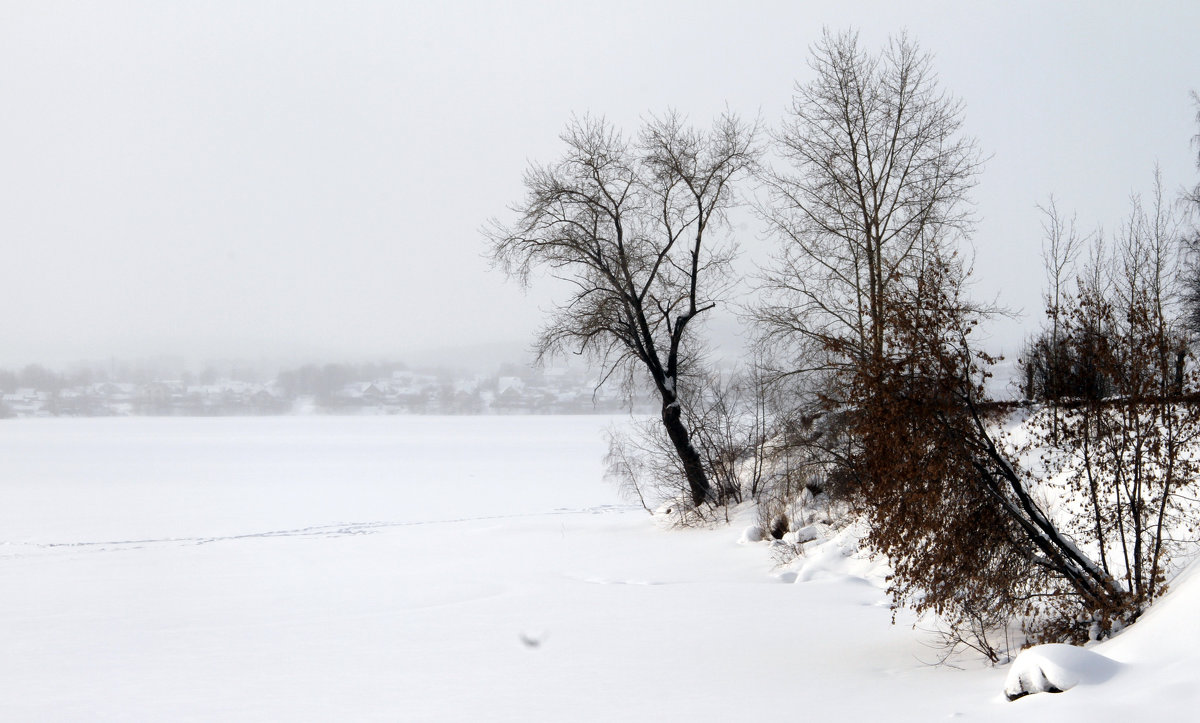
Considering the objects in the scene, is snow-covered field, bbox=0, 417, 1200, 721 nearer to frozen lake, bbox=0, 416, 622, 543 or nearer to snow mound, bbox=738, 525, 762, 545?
snow mound, bbox=738, 525, 762, 545

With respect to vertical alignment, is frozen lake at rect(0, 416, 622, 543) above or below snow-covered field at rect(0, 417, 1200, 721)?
below

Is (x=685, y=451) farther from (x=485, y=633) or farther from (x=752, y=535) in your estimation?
(x=485, y=633)

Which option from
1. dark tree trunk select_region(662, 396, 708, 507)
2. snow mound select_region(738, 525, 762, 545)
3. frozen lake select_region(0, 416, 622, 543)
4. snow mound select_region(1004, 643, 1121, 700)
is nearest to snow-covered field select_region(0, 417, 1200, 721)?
snow mound select_region(1004, 643, 1121, 700)

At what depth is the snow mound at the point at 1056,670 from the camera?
6.72 m

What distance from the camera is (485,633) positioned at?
39.7 ft

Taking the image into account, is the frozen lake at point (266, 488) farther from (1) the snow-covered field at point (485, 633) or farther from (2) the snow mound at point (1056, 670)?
(2) the snow mound at point (1056, 670)

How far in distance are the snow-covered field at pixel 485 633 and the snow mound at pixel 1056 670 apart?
1.9 inches

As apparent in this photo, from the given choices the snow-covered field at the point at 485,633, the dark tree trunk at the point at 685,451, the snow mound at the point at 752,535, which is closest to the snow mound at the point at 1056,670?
the snow-covered field at the point at 485,633

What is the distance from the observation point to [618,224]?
2416 centimetres

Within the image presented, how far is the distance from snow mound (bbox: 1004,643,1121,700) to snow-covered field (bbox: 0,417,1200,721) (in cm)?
5

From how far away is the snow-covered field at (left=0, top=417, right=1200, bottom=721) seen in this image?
26.7 ft

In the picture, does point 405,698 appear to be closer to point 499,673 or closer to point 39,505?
point 499,673

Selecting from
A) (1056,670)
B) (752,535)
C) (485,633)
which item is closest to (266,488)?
(752,535)

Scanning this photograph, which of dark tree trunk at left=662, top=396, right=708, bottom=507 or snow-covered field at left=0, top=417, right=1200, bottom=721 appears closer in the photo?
snow-covered field at left=0, top=417, right=1200, bottom=721
